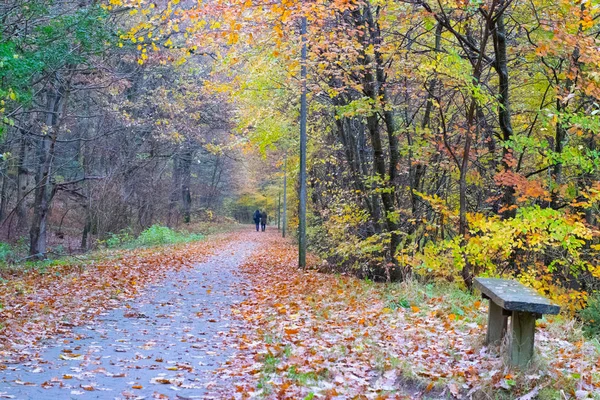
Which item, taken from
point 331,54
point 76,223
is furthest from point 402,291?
point 76,223

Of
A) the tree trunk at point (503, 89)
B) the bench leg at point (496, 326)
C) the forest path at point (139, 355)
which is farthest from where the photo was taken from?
the tree trunk at point (503, 89)

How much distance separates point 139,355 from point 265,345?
159cm

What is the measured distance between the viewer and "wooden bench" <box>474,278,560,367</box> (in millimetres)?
5172

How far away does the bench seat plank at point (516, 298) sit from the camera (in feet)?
16.9

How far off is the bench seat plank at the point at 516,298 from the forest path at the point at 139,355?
3006mm

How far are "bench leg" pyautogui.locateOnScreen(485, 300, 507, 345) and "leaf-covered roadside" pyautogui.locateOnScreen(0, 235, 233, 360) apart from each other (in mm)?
5350

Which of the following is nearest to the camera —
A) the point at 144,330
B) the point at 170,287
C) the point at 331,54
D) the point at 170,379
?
the point at 170,379

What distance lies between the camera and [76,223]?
30.7 meters

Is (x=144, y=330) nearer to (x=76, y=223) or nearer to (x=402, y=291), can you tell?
(x=402, y=291)

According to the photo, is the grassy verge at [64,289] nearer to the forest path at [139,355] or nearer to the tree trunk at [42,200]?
the forest path at [139,355]

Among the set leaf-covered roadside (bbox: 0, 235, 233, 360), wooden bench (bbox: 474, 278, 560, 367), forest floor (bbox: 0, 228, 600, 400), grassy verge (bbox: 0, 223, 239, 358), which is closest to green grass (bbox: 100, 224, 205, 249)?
grassy verge (bbox: 0, 223, 239, 358)

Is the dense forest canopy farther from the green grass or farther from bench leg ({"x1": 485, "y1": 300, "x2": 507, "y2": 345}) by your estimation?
bench leg ({"x1": 485, "y1": 300, "x2": 507, "y2": 345})

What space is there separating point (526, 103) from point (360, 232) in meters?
5.90

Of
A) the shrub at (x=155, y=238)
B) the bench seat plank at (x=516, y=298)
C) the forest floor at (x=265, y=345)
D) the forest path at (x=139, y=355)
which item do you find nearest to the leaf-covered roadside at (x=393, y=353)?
the forest floor at (x=265, y=345)
